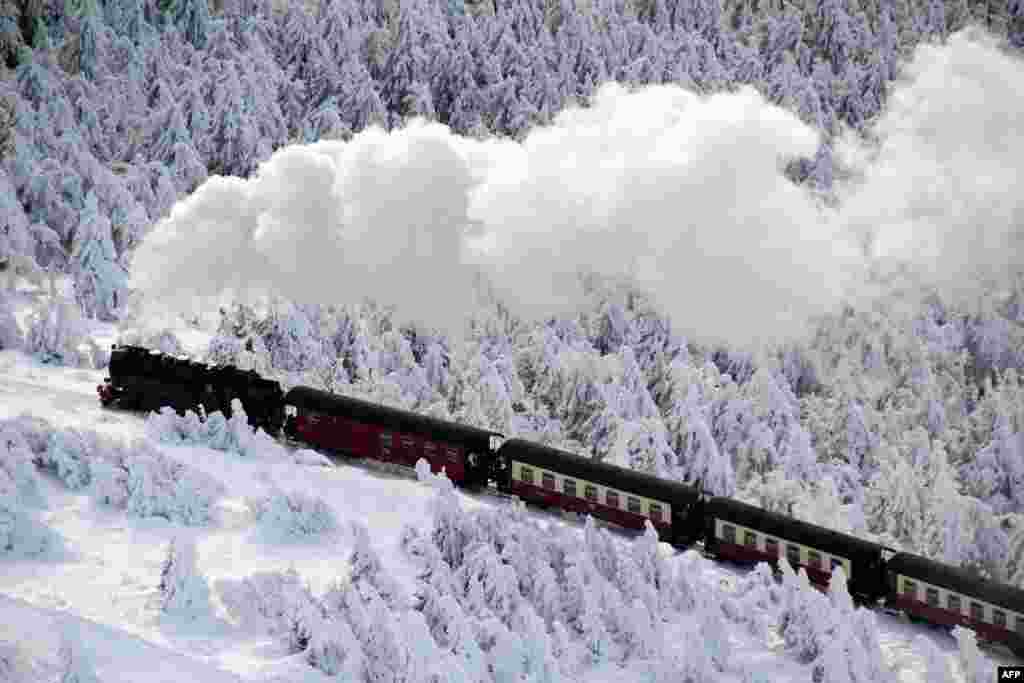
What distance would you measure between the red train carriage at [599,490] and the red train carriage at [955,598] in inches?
196

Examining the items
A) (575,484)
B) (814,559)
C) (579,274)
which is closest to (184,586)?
(575,484)

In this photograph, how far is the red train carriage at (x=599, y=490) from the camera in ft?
103

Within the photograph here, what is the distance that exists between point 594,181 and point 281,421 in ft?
51.4

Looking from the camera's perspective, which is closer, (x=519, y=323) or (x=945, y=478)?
(x=945, y=478)

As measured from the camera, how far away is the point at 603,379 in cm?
4041

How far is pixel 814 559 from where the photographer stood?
1163 inches

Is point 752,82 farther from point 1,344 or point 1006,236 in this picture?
point 1,344

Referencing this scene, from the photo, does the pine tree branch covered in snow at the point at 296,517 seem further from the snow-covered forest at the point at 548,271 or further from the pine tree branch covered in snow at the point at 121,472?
the pine tree branch covered in snow at the point at 121,472

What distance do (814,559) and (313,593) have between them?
1098 cm

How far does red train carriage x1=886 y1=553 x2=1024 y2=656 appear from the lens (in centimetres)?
2695

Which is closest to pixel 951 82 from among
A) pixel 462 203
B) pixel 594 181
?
pixel 594 181

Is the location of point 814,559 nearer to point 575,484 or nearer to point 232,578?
point 575,484

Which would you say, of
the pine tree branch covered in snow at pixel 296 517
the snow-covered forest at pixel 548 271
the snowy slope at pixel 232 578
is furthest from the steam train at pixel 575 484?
the pine tree branch covered in snow at pixel 296 517

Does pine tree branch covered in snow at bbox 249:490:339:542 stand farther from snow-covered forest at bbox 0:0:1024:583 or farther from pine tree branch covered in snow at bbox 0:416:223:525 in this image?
snow-covered forest at bbox 0:0:1024:583
